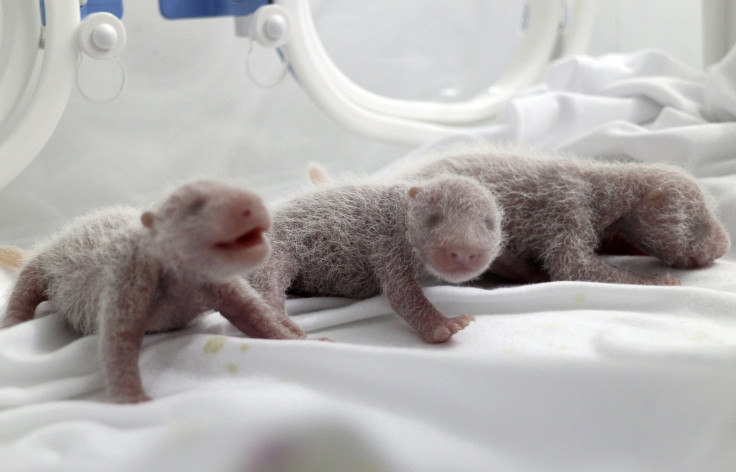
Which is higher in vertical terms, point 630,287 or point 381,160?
point 630,287

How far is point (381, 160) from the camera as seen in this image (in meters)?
3.00

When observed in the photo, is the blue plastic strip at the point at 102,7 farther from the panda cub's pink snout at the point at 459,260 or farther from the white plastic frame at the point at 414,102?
the panda cub's pink snout at the point at 459,260

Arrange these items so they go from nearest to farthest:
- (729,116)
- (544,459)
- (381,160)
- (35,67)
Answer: (544,459)
(35,67)
(729,116)
(381,160)

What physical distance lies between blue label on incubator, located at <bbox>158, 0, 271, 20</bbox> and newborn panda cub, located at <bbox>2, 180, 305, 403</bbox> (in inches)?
37.3

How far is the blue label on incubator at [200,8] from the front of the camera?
6.35 ft

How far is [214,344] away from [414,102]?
1.74 meters

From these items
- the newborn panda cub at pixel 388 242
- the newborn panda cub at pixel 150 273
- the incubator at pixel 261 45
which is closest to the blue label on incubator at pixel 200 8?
the incubator at pixel 261 45

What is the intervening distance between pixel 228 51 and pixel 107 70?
0.53 m

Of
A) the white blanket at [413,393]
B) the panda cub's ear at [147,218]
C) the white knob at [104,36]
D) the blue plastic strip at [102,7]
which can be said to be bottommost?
the white blanket at [413,393]

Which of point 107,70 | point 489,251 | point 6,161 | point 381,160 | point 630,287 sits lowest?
point 381,160

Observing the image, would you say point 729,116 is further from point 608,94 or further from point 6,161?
point 6,161

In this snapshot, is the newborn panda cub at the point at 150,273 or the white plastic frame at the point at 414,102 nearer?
the newborn panda cub at the point at 150,273

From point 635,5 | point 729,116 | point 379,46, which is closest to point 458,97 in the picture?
point 379,46

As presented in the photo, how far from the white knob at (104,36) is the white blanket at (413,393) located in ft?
2.44
